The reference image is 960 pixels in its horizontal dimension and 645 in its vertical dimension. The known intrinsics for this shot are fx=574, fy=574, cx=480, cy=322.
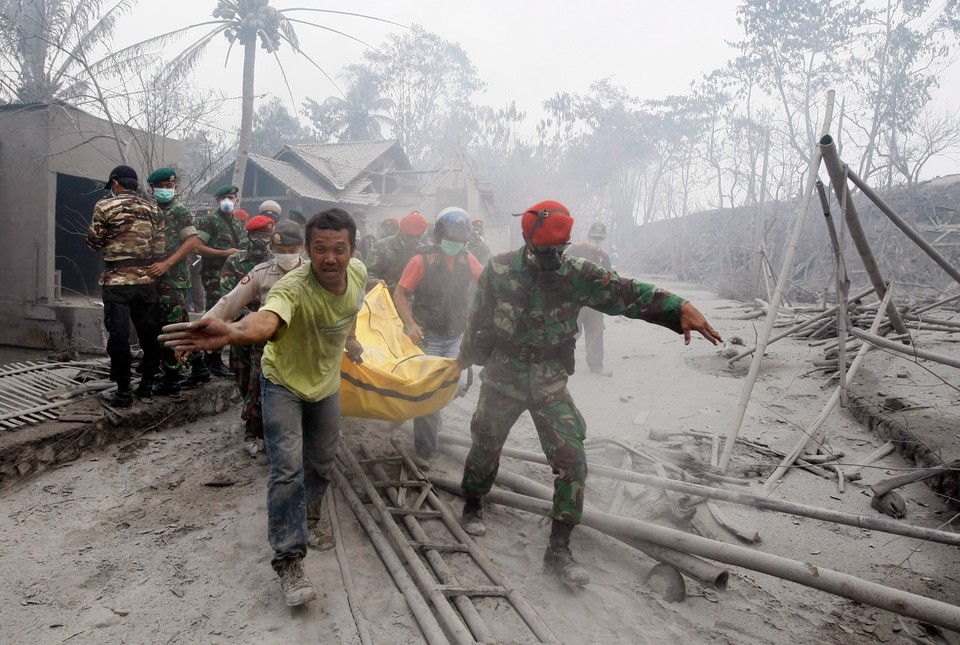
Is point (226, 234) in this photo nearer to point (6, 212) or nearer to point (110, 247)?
point (110, 247)

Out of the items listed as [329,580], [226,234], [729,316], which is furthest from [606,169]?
[329,580]

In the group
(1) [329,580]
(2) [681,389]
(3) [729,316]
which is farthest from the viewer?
(3) [729,316]

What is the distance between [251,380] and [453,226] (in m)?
1.87

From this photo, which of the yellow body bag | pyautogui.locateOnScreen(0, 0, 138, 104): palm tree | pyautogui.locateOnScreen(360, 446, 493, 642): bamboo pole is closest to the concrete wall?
pyautogui.locateOnScreen(0, 0, 138, 104): palm tree

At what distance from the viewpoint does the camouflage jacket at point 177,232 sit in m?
4.96

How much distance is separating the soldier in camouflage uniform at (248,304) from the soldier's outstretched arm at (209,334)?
6.29 ft

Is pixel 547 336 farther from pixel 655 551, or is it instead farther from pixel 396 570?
pixel 396 570

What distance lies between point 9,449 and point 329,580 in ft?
9.18

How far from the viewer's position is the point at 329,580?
2.88 meters

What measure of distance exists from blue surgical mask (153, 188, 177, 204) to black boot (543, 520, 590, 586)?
422 centimetres

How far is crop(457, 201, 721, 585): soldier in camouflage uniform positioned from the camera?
3.00 meters

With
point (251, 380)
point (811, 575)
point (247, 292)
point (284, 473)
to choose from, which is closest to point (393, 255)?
point (251, 380)

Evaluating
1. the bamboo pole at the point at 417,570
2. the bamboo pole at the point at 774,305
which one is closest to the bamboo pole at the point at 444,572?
the bamboo pole at the point at 417,570

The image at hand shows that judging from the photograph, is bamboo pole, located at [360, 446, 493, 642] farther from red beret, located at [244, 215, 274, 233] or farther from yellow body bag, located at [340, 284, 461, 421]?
red beret, located at [244, 215, 274, 233]
